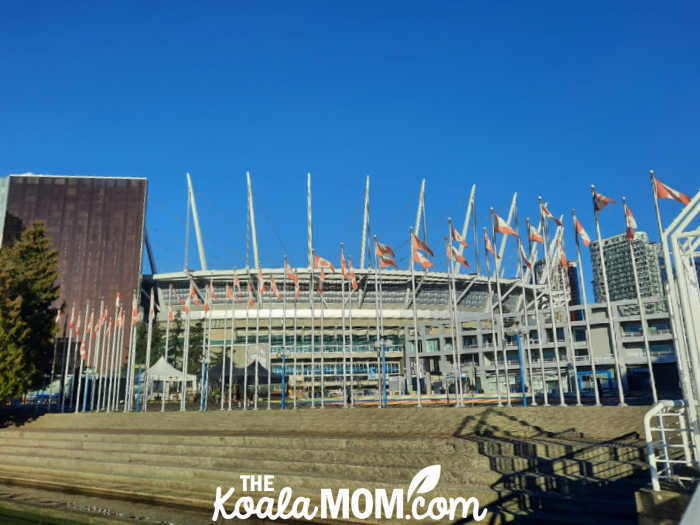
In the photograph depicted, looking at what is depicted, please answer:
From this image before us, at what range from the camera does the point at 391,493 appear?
1382 centimetres

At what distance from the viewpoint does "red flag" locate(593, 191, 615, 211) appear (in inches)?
938

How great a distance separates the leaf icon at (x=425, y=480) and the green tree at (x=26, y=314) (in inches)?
1104

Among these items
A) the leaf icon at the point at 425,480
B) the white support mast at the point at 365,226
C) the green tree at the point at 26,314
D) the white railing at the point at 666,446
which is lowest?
the leaf icon at the point at 425,480

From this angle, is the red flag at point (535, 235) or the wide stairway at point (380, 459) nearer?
the wide stairway at point (380, 459)

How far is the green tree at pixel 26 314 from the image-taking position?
105 feet

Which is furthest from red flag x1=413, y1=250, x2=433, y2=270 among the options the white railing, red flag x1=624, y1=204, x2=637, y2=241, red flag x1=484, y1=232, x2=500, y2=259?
the white railing

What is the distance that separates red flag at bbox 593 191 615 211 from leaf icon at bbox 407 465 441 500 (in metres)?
15.2

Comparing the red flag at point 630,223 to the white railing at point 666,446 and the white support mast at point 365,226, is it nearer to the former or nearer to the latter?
the white railing at point 666,446

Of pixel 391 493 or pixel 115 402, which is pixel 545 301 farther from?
pixel 391 493

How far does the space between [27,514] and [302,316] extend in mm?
60683

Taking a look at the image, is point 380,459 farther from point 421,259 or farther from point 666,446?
point 421,259

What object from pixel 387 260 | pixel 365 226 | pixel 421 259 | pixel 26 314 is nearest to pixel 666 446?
pixel 421 259

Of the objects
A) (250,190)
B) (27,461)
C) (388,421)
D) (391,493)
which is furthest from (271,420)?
(250,190)

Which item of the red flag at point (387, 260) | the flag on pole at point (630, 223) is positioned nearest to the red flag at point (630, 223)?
the flag on pole at point (630, 223)
